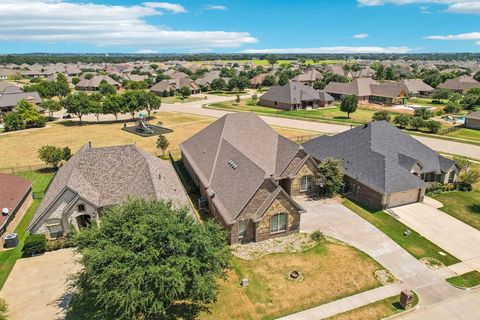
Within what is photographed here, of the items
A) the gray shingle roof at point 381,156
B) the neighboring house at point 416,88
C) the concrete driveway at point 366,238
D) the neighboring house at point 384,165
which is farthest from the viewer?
the neighboring house at point 416,88

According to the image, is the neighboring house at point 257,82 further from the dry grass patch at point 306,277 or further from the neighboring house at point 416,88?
the dry grass patch at point 306,277

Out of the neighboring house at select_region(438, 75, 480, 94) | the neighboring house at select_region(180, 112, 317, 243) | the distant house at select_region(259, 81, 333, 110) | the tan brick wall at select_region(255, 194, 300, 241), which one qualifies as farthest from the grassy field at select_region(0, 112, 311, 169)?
the neighboring house at select_region(438, 75, 480, 94)

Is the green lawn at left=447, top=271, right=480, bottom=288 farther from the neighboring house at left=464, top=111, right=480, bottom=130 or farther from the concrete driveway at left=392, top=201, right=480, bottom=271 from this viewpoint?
the neighboring house at left=464, top=111, right=480, bottom=130

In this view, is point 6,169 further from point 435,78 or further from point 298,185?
point 435,78

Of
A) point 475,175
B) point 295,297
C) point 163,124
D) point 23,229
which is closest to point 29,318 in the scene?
point 23,229

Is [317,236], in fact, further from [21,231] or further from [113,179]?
[21,231]

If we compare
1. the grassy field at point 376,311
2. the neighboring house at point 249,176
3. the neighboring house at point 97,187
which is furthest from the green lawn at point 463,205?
the neighboring house at point 97,187
